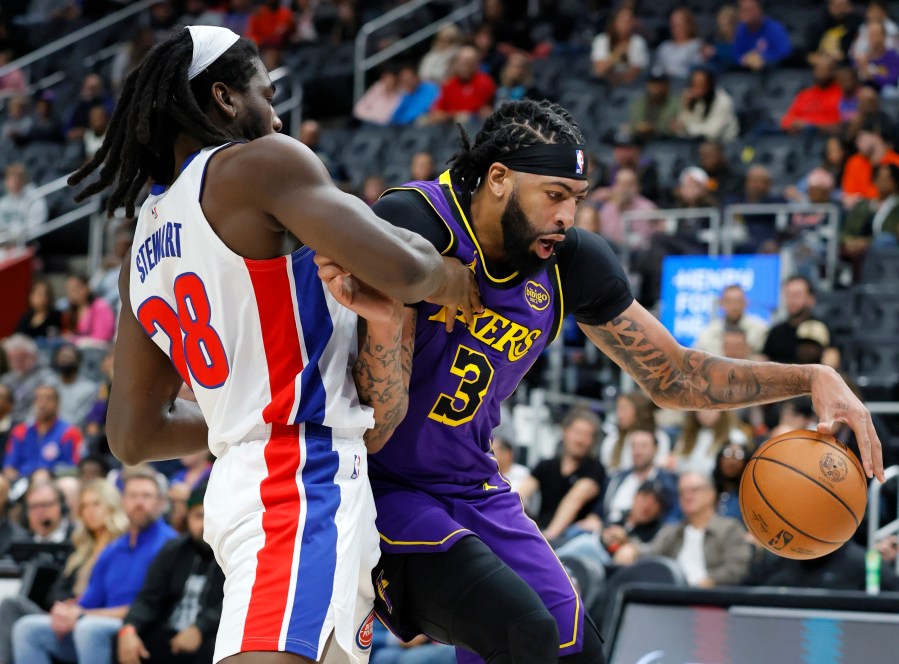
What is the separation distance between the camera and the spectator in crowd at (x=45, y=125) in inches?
672

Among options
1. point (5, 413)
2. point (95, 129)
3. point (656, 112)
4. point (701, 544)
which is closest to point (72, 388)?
point (5, 413)

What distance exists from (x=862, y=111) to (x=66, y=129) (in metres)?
10.1

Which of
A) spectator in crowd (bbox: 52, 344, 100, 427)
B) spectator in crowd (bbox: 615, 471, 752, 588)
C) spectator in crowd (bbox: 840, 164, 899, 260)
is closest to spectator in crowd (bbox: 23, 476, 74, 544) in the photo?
spectator in crowd (bbox: 52, 344, 100, 427)

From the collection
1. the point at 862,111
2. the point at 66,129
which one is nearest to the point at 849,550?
the point at 862,111

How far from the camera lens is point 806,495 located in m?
3.80

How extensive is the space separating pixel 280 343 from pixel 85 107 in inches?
572

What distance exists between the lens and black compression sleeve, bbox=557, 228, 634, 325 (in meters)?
3.99

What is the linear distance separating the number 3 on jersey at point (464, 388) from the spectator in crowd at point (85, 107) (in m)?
13.8

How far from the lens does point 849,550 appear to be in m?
7.08

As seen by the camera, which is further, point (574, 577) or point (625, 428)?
point (625, 428)

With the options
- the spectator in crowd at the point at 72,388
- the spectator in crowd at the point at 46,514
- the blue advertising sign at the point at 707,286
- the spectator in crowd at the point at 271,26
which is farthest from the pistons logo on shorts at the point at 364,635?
the spectator in crowd at the point at 271,26

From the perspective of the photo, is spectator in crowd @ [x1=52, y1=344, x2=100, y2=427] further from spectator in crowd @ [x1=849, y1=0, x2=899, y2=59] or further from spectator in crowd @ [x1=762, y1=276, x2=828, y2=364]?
spectator in crowd @ [x1=849, y1=0, x2=899, y2=59]

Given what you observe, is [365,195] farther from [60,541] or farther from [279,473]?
[279,473]

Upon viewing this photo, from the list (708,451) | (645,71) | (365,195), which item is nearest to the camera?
(708,451)
